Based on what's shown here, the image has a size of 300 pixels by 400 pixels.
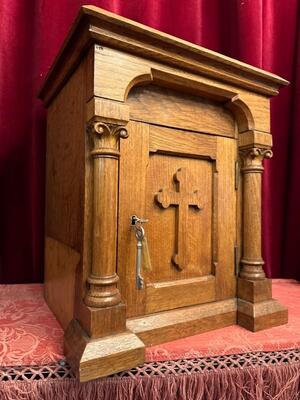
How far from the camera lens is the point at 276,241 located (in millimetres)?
1189

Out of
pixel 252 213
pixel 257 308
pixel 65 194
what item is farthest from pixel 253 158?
pixel 65 194

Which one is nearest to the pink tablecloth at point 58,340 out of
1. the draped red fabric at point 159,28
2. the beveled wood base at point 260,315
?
the beveled wood base at point 260,315

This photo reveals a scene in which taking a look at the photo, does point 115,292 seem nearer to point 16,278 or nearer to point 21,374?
point 21,374

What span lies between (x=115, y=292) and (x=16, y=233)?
62 cm

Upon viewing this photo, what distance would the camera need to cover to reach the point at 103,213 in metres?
0.52

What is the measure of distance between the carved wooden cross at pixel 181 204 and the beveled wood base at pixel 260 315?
184 millimetres

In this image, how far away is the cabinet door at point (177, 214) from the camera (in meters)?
0.59

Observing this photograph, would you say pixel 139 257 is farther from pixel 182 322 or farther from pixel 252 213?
pixel 252 213

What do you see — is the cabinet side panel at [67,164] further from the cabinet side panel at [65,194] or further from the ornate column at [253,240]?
the ornate column at [253,240]

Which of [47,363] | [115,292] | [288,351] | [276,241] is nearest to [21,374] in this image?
[47,363]

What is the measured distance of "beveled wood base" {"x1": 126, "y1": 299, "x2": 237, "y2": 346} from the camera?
0.58 metres

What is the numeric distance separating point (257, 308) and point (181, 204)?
30 cm

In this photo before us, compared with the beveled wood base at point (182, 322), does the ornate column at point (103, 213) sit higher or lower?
higher

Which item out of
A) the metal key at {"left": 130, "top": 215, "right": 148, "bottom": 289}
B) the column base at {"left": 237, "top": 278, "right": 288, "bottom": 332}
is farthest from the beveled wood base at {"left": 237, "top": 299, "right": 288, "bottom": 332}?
the metal key at {"left": 130, "top": 215, "right": 148, "bottom": 289}
